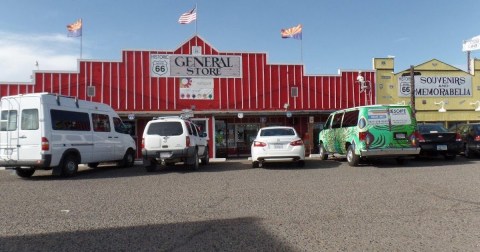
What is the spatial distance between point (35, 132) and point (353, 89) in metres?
18.6

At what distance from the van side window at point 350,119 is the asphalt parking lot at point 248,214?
3818 millimetres

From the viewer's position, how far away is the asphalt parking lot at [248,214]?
16.6ft

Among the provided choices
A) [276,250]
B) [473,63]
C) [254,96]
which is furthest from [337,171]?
[473,63]

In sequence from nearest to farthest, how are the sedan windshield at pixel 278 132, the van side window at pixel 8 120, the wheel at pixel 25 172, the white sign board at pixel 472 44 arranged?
the van side window at pixel 8 120 → the wheel at pixel 25 172 → the sedan windshield at pixel 278 132 → the white sign board at pixel 472 44

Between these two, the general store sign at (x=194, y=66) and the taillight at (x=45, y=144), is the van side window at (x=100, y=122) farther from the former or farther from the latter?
the general store sign at (x=194, y=66)

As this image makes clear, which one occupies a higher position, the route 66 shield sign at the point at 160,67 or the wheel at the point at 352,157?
the route 66 shield sign at the point at 160,67

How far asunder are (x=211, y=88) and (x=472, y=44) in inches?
977

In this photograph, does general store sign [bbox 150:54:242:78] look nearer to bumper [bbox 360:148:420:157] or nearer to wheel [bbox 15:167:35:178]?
wheel [bbox 15:167:35:178]

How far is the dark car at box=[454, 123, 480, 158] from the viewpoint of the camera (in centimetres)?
1664

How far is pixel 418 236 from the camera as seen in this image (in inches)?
206

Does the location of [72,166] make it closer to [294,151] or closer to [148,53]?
[294,151]

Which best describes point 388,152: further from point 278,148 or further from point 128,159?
point 128,159

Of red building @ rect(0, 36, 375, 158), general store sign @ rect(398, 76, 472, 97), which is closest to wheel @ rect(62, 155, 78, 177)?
red building @ rect(0, 36, 375, 158)

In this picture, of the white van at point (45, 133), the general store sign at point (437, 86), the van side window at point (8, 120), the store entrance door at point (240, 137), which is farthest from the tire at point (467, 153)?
the van side window at point (8, 120)
